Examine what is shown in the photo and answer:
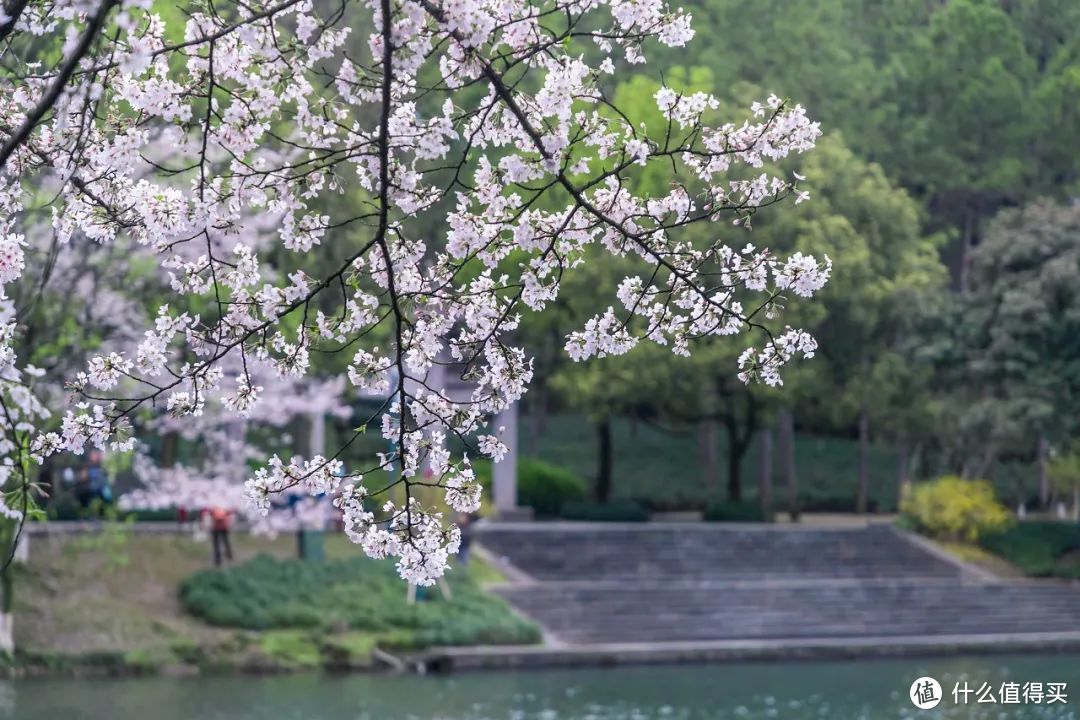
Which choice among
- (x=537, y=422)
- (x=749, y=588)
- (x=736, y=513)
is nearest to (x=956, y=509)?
(x=736, y=513)

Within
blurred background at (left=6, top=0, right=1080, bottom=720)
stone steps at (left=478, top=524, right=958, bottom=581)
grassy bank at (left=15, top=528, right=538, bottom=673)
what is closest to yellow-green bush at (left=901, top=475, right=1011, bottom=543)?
blurred background at (left=6, top=0, right=1080, bottom=720)

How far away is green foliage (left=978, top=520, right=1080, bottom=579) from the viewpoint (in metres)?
25.0

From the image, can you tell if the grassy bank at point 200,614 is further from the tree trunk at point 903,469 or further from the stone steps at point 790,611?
the tree trunk at point 903,469

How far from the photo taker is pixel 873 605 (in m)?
22.4

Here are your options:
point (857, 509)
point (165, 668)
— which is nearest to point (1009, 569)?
point (857, 509)

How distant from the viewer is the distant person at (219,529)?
20750 millimetres

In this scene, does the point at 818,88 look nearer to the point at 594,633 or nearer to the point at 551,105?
the point at 594,633

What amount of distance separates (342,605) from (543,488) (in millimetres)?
9670

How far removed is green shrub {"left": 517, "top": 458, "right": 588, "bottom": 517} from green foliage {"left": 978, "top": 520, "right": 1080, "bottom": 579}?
24.4 feet

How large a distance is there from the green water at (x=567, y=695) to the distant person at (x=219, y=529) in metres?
3.50

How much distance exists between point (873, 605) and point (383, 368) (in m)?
18.0

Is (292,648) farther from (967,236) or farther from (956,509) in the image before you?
(967,236)

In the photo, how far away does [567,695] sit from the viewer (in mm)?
16219

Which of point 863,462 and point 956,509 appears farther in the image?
point 863,462
